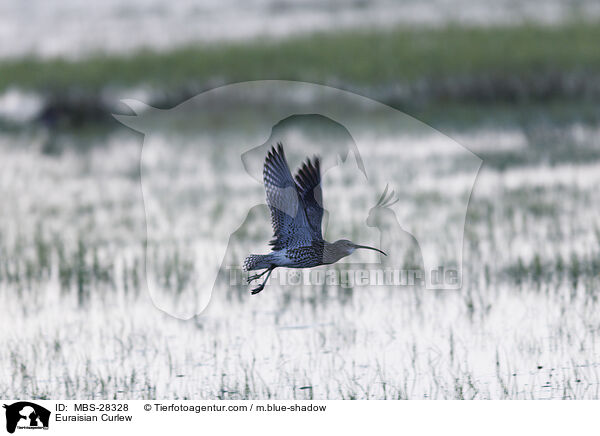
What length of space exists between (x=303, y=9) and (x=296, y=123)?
7.89m

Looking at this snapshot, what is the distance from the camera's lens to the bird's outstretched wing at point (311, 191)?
13.4 feet

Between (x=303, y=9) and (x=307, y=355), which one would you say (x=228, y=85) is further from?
(x=307, y=355)

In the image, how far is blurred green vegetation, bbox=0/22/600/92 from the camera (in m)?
16.4

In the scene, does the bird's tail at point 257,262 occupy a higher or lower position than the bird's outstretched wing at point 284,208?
lower

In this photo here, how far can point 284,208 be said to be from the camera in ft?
13.5

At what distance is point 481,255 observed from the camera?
21.7 ft

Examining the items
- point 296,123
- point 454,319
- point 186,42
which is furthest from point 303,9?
point 454,319

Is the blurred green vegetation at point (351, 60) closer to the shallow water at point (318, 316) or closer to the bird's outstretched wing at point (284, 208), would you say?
the shallow water at point (318, 316)
